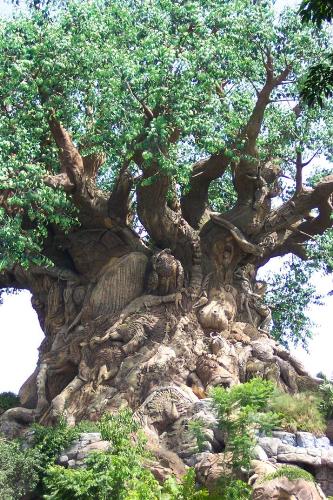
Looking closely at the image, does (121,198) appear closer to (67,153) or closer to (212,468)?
(67,153)

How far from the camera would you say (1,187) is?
578 inches

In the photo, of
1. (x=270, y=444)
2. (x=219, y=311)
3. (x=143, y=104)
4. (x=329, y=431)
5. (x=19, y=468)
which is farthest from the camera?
(x=219, y=311)

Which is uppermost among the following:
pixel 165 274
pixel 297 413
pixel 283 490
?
pixel 165 274

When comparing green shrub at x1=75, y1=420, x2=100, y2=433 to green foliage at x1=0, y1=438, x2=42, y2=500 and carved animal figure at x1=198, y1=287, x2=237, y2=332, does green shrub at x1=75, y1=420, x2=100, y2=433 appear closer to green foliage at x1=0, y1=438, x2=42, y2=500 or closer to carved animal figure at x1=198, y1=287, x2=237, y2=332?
green foliage at x1=0, y1=438, x2=42, y2=500

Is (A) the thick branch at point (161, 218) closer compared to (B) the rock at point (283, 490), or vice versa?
(B) the rock at point (283, 490)

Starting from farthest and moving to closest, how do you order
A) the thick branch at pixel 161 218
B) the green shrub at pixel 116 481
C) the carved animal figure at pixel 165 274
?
the carved animal figure at pixel 165 274 < the thick branch at pixel 161 218 < the green shrub at pixel 116 481

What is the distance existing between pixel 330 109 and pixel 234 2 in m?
2.64

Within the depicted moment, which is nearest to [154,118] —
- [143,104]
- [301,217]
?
[143,104]

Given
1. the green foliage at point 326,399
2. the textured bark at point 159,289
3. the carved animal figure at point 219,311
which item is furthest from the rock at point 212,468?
the carved animal figure at point 219,311

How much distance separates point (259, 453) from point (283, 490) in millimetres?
1117

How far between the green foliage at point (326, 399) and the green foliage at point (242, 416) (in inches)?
89.1

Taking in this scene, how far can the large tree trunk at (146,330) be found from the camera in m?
16.1

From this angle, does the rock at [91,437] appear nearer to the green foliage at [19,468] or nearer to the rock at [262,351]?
the green foliage at [19,468]

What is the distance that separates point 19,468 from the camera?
14.4 meters
